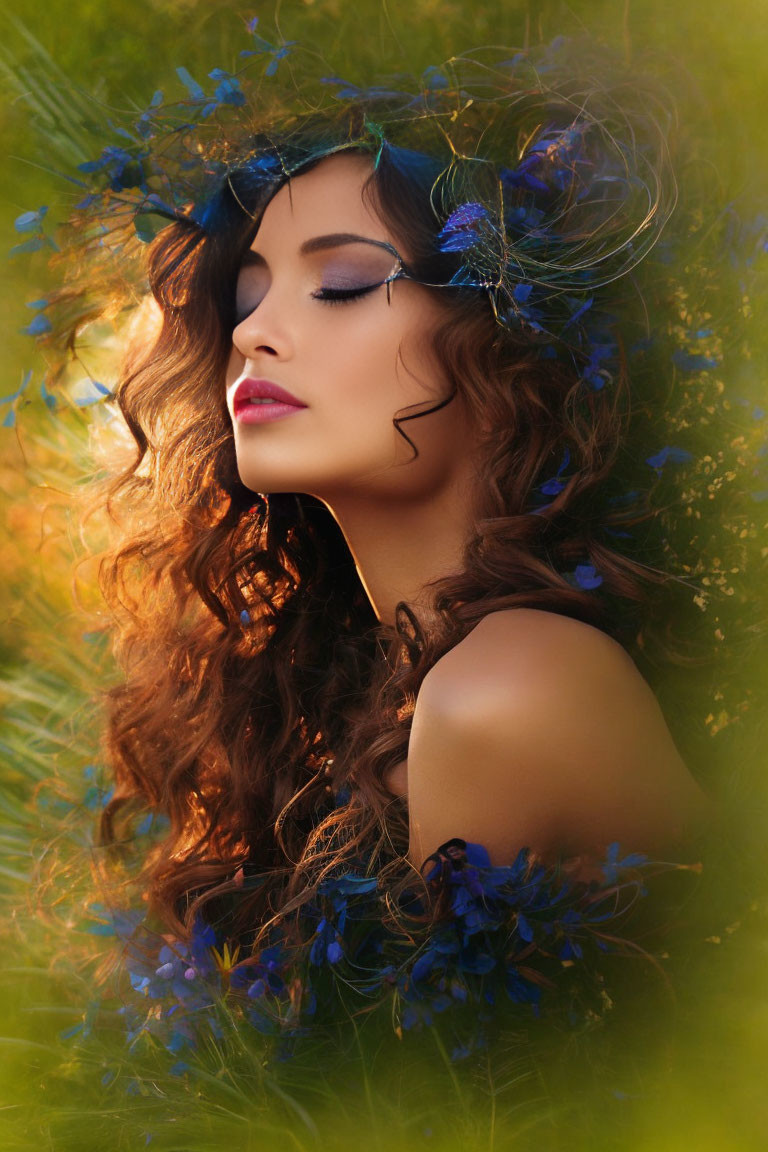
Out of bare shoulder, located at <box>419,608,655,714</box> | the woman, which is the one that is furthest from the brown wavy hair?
bare shoulder, located at <box>419,608,655,714</box>

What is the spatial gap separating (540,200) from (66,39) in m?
0.98

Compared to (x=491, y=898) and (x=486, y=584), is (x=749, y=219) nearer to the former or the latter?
(x=486, y=584)

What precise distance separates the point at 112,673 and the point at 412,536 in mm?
931

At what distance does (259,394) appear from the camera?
205 cm

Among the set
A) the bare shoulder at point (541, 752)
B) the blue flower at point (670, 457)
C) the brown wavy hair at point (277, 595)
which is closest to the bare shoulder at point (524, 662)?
the bare shoulder at point (541, 752)

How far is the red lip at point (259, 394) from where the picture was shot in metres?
2.01

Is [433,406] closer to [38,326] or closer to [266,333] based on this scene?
[266,333]

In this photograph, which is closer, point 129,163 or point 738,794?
point 738,794

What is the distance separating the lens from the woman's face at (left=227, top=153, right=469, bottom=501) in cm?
200

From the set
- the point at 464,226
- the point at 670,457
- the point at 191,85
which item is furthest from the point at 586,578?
the point at 191,85

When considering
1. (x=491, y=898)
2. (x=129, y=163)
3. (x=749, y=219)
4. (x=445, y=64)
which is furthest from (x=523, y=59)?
(x=491, y=898)

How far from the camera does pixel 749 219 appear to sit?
2.05 metres

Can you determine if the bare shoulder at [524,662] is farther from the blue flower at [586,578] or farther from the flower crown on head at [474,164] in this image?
the flower crown on head at [474,164]

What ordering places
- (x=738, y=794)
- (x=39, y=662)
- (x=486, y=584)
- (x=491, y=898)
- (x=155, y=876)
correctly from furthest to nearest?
1. (x=39, y=662)
2. (x=155, y=876)
3. (x=486, y=584)
4. (x=738, y=794)
5. (x=491, y=898)
